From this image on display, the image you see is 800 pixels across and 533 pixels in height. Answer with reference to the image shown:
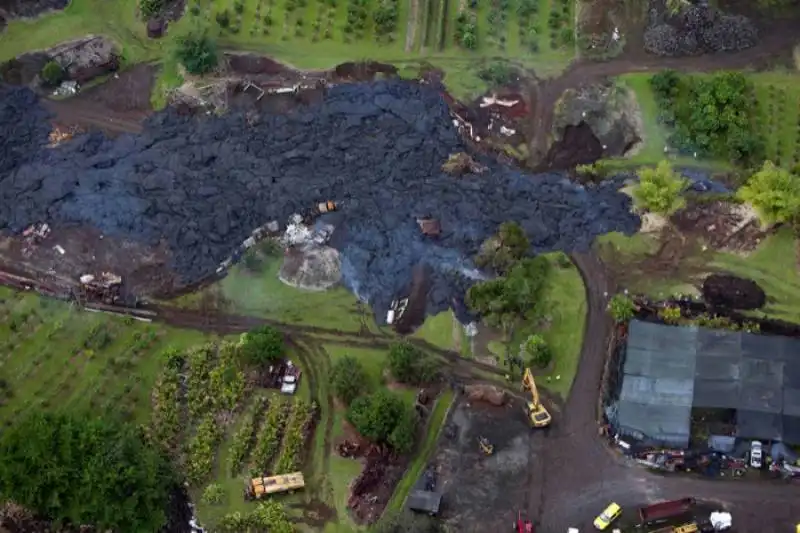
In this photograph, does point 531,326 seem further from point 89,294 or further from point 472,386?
point 89,294

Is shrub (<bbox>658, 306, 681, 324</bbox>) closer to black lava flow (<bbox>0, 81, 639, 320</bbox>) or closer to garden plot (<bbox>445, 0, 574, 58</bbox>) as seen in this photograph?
black lava flow (<bbox>0, 81, 639, 320</bbox>)

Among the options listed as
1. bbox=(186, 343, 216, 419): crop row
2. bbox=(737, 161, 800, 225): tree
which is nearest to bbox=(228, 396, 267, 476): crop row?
bbox=(186, 343, 216, 419): crop row

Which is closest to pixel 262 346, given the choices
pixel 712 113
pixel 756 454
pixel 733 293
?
pixel 756 454

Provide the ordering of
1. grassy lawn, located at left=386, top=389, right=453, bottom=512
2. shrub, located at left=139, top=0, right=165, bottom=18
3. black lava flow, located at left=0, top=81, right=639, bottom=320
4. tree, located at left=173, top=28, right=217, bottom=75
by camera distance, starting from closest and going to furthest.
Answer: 1. grassy lawn, located at left=386, top=389, right=453, bottom=512
2. black lava flow, located at left=0, top=81, right=639, bottom=320
3. tree, located at left=173, top=28, right=217, bottom=75
4. shrub, located at left=139, top=0, right=165, bottom=18

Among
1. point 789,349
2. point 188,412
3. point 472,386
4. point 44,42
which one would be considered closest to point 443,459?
point 472,386

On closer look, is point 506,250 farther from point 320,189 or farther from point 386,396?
point 320,189

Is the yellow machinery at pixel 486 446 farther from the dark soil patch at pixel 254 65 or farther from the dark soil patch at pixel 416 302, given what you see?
the dark soil patch at pixel 254 65
